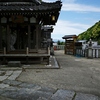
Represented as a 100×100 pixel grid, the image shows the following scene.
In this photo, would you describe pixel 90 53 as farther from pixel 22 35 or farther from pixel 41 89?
pixel 41 89

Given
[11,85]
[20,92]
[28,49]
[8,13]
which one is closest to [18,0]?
[8,13]

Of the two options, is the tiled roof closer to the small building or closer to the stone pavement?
the stone pavement

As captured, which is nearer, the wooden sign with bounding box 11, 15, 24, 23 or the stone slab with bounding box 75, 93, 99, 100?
the stone slab with bounding box 75, 93, 99, 100

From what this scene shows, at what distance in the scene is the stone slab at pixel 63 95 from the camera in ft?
15.4

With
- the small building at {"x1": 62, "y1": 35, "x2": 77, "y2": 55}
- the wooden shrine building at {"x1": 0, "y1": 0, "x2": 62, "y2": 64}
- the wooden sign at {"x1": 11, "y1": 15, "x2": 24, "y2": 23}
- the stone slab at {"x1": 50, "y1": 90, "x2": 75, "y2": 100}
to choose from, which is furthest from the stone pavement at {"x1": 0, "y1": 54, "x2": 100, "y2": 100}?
the small building at {"x1": 62, "y1": 35, "x2": 77, "y2": 55}

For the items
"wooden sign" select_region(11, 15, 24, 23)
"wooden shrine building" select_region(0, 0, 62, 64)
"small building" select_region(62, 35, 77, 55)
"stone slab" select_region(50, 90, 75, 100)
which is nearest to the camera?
"stone slab" select_region(50, 90, 75, 100)

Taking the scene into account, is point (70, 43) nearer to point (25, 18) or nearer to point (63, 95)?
point (25, 18)

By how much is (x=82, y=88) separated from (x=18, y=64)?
5.34 m

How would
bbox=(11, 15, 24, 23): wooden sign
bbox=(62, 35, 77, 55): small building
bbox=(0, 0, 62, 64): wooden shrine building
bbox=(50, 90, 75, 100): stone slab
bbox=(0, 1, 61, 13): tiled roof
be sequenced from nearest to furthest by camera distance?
1. bbox=(50, 90, 75, 100): stone slab
2. bbox=(0, 1, 61, 13): tiled roof
3. bbox=(0, 0, 62, 64): wooden shrine building
4. bbox=(11, 15, 24, 23): wooden sign
5. bbox=(62, 35, 77, 55): small building

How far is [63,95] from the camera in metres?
4.95

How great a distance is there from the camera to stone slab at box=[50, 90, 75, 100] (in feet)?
15.4

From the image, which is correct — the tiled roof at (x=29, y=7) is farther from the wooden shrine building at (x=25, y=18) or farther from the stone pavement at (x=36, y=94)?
the stone pavement at (x=36, y=94)

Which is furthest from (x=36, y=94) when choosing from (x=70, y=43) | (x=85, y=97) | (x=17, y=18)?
(x=70, y=43)

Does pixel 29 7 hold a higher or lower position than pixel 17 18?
higher
